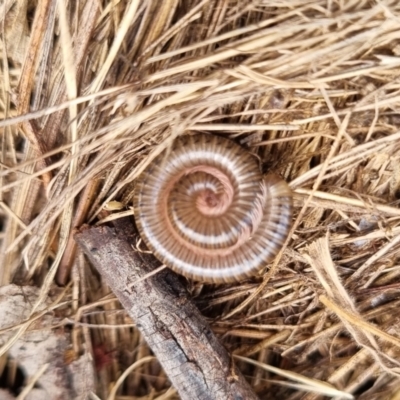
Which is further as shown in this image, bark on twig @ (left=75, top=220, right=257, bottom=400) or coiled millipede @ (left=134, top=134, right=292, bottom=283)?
bark on twig @ (left=75, top=220, right=257, bottom=400)

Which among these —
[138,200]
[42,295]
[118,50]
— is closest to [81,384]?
[42,295]

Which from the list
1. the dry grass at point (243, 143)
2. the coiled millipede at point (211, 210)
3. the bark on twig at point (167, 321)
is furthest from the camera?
the bark on twig at point (167, 321)

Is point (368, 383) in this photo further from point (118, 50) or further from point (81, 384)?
point (118, 50)

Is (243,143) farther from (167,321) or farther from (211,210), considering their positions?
(167,321)

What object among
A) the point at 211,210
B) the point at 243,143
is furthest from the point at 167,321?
the point at 243,143

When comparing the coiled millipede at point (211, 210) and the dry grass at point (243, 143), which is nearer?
the dry grass at point (243, 143)
